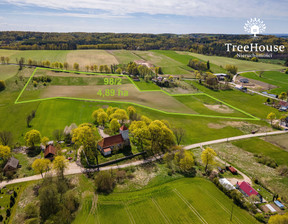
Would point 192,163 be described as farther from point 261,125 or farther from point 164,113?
point 261,125

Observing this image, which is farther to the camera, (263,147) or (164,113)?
(164,113)

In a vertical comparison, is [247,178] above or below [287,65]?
below

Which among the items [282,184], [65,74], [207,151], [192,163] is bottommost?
[282,184]

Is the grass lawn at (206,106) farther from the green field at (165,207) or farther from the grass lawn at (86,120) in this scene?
the green field at (165,207)

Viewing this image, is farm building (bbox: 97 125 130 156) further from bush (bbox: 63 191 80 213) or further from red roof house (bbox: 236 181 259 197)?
red roof house (bbox: 236 181 259 197)

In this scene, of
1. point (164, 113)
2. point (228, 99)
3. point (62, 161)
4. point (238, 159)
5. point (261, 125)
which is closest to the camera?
point (62, 161)

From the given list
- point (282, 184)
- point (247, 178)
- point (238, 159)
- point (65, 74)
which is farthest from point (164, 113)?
point (65, 74)

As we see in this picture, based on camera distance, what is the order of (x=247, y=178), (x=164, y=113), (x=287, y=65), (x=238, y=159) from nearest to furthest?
(x=247, y=178) → (x=238, y=159) → (x=164, y=113) → (x=287, y=65)

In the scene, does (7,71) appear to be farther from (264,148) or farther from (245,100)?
(245,100)
